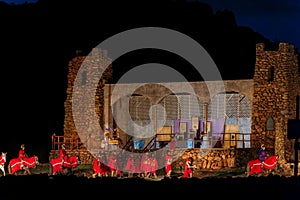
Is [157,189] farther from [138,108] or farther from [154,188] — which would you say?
[138,108]

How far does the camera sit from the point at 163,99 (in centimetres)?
3114

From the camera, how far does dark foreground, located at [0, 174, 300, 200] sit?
491 inches

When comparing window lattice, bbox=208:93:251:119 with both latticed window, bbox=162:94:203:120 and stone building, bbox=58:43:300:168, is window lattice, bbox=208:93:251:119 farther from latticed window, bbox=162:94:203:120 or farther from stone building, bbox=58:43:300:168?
latticed window, bbox=162:94:203:120

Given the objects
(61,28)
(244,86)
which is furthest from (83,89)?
(61,28)

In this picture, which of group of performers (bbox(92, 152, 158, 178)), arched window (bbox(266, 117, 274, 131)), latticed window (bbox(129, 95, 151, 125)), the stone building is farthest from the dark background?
group of performers (bbox(92, 152, 158, 178))

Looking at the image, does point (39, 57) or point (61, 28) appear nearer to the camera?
point (39, 57)

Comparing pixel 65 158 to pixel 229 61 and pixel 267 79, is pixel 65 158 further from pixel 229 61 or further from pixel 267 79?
pixel 229 61

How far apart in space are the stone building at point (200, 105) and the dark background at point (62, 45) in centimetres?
813

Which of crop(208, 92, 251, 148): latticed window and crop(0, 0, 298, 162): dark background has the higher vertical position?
crop(0, 0, 298, 162): dark background

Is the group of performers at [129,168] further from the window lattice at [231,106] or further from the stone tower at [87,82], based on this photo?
the stone tower at [87,82]

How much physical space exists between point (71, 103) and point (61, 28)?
27470 mm

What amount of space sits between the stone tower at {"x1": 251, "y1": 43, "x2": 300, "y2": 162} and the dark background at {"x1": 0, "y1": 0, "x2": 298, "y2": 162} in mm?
13656

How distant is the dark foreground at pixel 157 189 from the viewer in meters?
12.5

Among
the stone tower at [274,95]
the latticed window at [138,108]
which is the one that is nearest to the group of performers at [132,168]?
the stone tower at [274,95]
